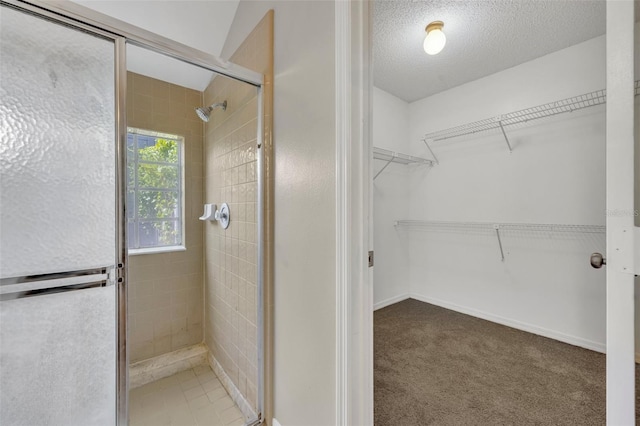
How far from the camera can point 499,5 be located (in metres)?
1.70

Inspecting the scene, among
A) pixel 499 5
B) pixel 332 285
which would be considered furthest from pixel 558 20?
pixel 332 285

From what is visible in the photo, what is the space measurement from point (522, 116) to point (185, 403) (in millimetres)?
3387

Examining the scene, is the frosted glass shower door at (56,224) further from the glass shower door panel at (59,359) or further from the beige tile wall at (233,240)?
the beige tile wall at (233,240)

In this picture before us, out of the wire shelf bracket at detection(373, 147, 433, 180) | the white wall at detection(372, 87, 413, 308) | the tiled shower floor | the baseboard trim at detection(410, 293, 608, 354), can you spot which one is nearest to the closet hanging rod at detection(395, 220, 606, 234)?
the white wall at detection(372, 87, 413, 308)

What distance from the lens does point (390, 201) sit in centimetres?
300

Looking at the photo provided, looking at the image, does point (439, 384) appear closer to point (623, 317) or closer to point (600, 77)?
point (623, 317)

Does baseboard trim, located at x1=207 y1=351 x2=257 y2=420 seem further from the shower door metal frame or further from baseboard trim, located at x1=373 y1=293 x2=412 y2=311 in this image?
baseboard trim, located at x1=373 y1=293 x2=412 y2=311

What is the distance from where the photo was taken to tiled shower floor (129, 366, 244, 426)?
1507 mm

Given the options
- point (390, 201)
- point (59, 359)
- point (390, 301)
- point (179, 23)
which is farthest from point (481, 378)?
point (179, 23)

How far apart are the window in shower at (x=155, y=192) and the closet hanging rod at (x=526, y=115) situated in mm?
2579

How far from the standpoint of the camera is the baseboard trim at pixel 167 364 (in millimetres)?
1810

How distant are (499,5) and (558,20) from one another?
519 millimetres

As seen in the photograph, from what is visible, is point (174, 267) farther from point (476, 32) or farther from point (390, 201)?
point (476, 32)

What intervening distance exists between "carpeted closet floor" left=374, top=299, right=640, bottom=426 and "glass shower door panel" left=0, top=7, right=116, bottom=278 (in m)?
1.63
